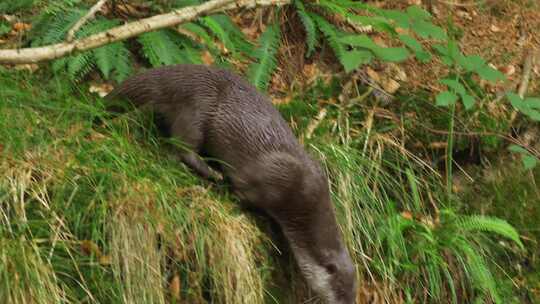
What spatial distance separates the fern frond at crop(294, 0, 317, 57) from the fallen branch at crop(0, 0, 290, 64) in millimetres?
799

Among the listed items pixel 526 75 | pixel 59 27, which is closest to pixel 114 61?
pixel 59 27

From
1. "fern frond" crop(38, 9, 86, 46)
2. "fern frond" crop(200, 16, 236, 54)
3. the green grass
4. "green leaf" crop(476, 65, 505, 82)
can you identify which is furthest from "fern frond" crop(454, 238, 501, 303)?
"fern frond" crop(38, 9, 86, 46)

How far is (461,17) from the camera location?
18.1 ft

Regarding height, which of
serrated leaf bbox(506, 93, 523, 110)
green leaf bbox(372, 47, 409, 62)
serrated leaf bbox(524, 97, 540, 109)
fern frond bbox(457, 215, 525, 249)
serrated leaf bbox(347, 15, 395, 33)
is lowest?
fern frond bbox(457, 215, 525, 249)

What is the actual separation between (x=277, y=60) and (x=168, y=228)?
185 cm

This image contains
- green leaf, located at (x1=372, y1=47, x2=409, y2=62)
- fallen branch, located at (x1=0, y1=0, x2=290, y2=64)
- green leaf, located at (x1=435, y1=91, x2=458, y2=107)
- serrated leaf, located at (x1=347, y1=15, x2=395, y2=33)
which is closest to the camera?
fallen branch, located at (x1=0, y1=0, x2=290, y2=64)

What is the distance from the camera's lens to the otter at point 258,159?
137 inches

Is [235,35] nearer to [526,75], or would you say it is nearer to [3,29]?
[3,29]

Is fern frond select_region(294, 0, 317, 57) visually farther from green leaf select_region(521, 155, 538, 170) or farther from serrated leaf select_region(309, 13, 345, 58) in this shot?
green leaf select_region(521, 155, 538, 170)

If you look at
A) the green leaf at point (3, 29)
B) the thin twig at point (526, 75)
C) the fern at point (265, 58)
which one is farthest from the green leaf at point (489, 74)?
the green leaf at point (3, 29)

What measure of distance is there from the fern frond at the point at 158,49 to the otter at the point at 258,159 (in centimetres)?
48

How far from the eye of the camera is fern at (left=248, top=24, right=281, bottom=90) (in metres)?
4.35

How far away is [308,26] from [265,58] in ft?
1.30

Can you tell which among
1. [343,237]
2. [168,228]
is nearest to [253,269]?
[168,228]
